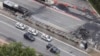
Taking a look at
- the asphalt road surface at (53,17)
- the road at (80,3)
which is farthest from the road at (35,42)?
the road at (80,3)

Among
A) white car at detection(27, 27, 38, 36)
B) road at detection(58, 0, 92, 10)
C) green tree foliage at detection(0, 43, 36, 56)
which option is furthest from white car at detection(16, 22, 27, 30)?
road at detection(58, 0, 92, 10)

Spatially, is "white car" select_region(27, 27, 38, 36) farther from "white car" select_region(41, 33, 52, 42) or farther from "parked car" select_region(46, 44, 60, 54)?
"parked car" select_region(46, 44, 60, 54)

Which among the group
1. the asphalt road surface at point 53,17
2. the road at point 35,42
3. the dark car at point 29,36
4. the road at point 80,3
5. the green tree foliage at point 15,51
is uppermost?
the green tree foliage at point 15,51

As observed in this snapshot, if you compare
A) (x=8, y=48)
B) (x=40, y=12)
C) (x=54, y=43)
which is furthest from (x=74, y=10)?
(x=8, y=48)

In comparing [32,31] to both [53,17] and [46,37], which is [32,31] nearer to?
[46,37]

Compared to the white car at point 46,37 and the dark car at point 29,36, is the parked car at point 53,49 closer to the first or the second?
the white car at point 46,37

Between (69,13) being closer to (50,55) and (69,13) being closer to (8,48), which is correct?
(50,55)

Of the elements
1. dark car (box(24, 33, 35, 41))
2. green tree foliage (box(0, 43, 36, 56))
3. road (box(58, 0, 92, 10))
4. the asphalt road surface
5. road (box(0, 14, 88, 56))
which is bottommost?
road (box(0, 14, 88, 56))

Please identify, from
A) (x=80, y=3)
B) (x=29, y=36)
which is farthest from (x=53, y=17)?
(x=29, y=36)

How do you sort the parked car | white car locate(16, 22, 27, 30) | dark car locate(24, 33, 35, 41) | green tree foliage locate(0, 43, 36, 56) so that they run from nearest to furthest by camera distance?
green tree foliage locate(0, 43, 36, 56), the parked car, dark car locate(24, 33, 35, 41), white car locate(16, 22, 27, 30)
